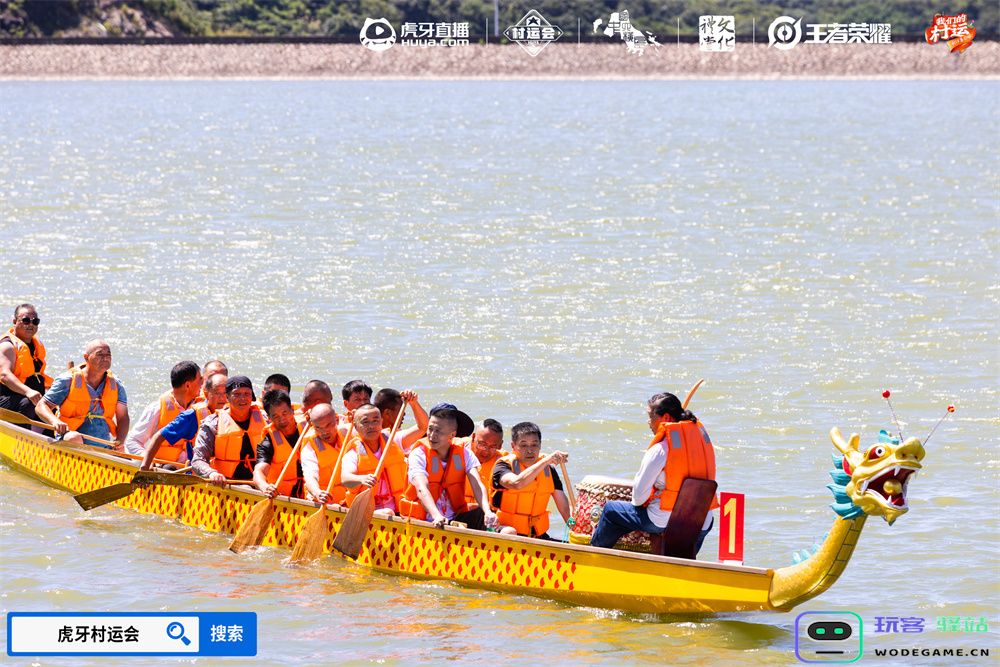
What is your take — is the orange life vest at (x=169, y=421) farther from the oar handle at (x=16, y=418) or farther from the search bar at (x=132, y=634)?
the search bar at (x=132, y=634)

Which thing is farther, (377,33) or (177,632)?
(377,33)

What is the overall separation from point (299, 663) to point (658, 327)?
14911mm

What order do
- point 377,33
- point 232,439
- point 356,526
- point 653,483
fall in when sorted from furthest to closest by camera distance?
point 377,33 < point 232,439 < point 356,526 < point 653,483

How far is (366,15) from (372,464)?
322ft

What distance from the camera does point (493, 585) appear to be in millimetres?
12844

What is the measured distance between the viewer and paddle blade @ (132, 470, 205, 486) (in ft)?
48.4

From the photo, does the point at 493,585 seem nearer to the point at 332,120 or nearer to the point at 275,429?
the point at 275,429

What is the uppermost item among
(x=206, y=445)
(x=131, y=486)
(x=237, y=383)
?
(x=237, y=383)

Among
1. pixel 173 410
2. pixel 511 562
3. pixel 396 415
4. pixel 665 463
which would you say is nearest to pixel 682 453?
pixel 665 463

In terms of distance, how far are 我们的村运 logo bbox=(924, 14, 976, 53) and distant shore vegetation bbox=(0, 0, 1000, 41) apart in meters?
2.30

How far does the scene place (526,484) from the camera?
41.5 feet

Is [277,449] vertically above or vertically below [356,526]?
above

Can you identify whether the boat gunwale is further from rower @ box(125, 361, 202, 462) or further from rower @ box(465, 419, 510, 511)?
rower @ box(465, 419, 510, 511)

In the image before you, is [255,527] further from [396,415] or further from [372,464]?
[396,415]
